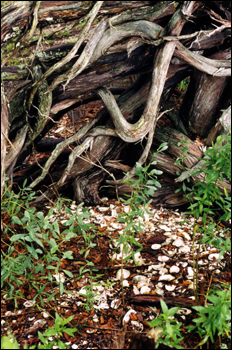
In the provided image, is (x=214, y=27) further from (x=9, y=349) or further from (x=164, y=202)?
(x=9, y=349)

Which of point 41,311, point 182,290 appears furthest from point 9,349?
point 182,290

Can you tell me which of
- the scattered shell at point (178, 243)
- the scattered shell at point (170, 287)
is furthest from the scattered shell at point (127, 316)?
the scattered shell at point (178, 243)

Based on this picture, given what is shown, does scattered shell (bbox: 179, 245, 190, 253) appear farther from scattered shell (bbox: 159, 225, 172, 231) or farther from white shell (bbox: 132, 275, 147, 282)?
white shell (bbox: 132, 275, 147, 282)

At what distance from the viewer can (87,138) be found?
2.94 metres

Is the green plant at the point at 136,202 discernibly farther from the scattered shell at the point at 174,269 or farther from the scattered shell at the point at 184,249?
the scattered shell at the point at 184,249

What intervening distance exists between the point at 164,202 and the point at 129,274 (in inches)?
32.5

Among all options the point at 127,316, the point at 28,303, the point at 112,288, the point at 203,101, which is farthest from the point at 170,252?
the point at 203,101

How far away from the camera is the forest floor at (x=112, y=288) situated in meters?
2.09

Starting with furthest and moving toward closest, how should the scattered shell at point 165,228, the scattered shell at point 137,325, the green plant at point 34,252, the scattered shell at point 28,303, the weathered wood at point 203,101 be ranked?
1. the weathered wood at point 203,101
2. the scattered shell at point 165,228
3. the scattered shell at point 28,303
4. the scattered shell at point 137,325
5. the green plant at point 34,252

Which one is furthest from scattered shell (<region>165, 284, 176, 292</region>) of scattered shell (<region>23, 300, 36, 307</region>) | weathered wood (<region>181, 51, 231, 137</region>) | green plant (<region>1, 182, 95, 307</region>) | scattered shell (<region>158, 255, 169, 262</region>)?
weathered wood (<region>181, 51, 231, 137</region>)

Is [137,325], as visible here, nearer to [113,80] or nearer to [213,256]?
[213,256]

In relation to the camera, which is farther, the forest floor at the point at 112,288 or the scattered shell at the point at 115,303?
the scattered shell at the point at 115,303

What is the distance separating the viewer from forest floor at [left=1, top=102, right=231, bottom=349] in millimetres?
2092

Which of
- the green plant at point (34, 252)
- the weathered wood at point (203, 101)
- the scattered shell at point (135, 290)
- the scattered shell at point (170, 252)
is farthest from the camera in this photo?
the weathered wood at point (203, 101)
